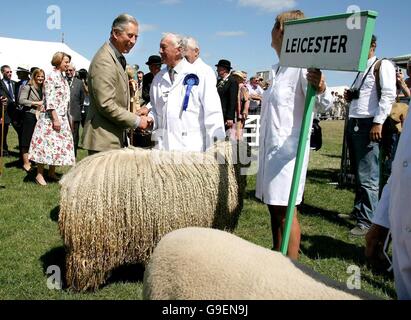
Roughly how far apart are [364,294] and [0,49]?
20.2 meters

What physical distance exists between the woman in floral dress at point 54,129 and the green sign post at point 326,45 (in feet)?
17.6

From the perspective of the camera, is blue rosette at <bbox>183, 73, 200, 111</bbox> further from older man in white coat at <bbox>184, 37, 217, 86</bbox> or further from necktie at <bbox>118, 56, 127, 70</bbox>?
necktie at <bbox>118, 56, 127, 70</bbox>

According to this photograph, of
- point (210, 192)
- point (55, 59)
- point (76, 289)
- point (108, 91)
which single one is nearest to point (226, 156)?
point (210, 192)

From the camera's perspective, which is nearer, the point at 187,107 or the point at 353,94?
the point at 187,107

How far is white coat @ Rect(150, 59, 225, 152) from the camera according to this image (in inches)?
153

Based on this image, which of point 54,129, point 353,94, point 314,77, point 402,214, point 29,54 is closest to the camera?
point 402,214

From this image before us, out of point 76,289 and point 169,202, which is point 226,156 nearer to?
point 169,202

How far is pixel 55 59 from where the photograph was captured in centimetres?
697

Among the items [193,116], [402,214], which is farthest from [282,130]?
[402,214]

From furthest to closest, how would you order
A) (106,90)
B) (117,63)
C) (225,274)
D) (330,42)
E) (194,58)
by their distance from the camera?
(194,58)
(117,63)
(106,90)
(330,42)
(225,274)

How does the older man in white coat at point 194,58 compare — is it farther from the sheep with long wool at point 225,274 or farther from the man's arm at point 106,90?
the sheep with long wool at point 225,274

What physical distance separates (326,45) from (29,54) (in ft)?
63.1

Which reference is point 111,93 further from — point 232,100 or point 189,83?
point 232,100

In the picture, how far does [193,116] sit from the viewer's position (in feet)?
12.8
